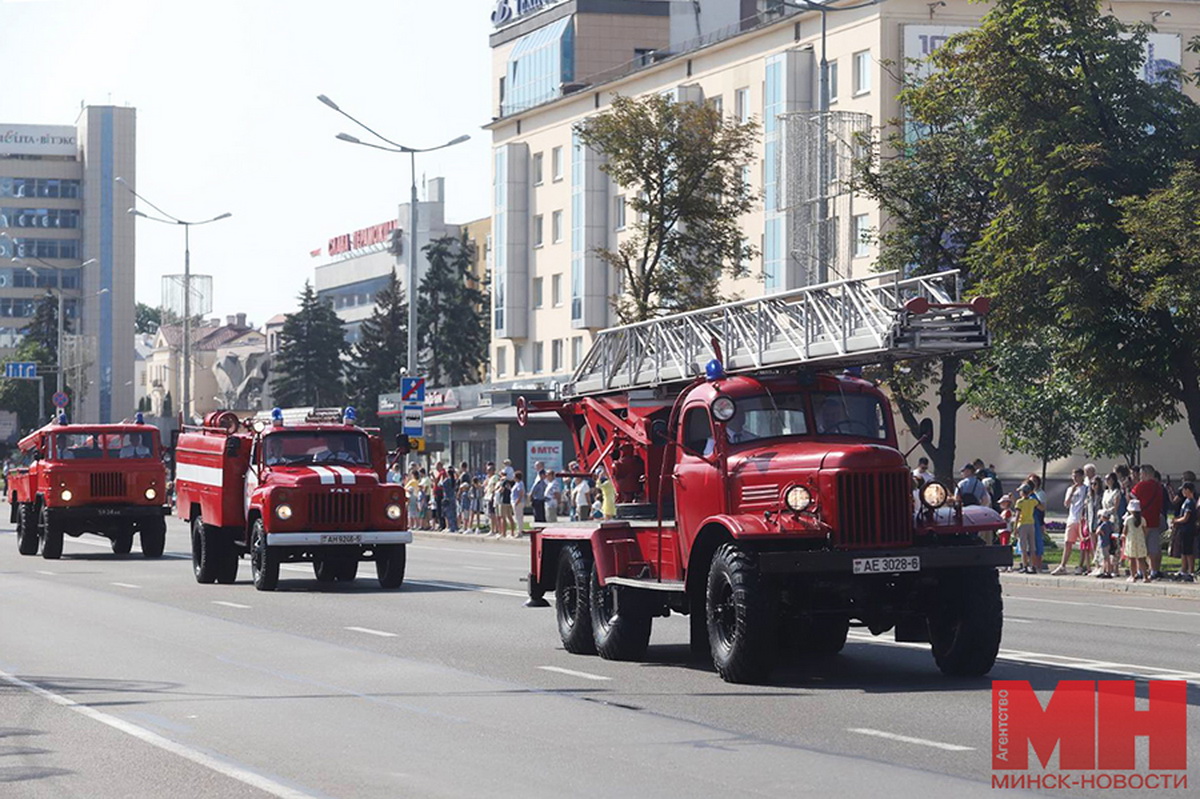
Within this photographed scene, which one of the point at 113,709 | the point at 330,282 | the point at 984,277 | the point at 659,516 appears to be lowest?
the point at 113,709

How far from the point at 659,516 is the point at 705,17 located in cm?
7079

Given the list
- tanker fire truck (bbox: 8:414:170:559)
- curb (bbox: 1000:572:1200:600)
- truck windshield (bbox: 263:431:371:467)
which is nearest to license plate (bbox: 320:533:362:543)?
truck windshield (bbox: 263:431:371:467)

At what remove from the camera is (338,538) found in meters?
26.7

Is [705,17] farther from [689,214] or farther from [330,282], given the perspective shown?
[330,282]

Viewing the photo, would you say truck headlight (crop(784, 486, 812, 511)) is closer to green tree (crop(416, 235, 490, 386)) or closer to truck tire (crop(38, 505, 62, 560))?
truck tire (crop(38, 505, 62, 560))

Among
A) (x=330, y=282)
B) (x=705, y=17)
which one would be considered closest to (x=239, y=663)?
(x=705, y=17)

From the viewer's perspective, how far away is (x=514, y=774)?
1057cm

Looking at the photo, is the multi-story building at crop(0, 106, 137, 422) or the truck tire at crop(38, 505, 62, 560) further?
the multi-story building at crop(0, 106, 137, 422)

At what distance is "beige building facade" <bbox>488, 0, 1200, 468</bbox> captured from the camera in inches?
2579

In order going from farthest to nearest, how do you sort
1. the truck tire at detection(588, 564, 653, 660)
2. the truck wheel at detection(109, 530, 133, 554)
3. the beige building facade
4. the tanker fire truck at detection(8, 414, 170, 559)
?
1. the beige building facade
2. the truck wheel at detection(109, 530, 133, 554)
3. the tanker fire truck at detection(8, 414, 170, 559)
4. the truck tire at detection(588, 564, 653, 660)

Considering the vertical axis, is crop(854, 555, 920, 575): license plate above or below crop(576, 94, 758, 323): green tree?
below

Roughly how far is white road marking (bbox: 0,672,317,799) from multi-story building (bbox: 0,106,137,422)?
158 m

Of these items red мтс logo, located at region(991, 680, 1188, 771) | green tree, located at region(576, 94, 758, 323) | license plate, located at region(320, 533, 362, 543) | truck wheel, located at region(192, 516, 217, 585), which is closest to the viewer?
red мтс logo, located at region(991, 680, 1188, 771)

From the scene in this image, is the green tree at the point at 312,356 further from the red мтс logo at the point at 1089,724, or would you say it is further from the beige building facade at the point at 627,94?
the red мтс logo at the point at 1089,724
